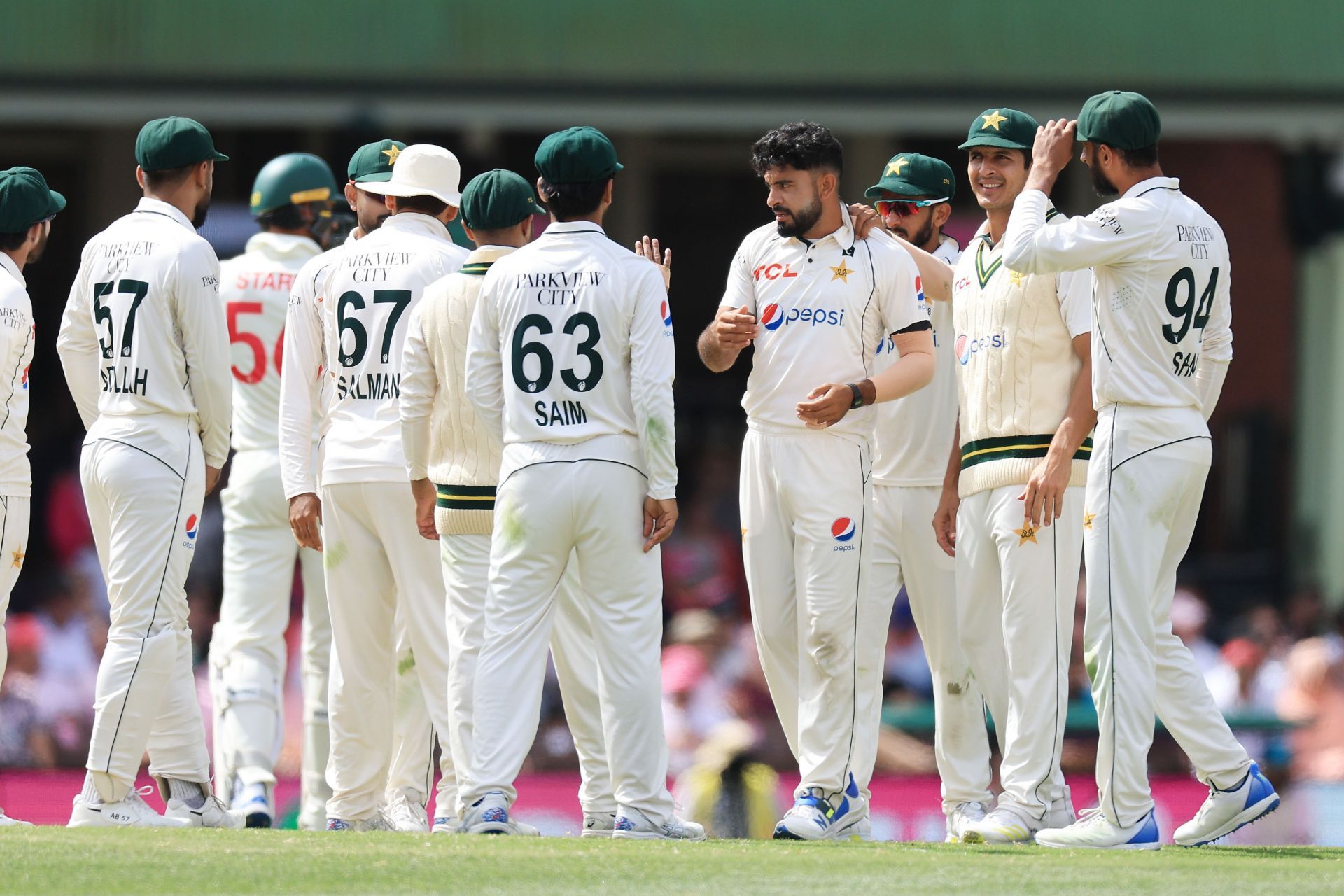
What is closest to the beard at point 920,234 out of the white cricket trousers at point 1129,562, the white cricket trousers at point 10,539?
the white cricket trousers at point 1129,562

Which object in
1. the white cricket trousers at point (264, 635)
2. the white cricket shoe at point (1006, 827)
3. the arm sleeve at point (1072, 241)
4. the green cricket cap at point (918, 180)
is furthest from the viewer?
the white cricket trousers at point (264, 635)

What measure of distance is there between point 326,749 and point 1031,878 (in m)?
3.50

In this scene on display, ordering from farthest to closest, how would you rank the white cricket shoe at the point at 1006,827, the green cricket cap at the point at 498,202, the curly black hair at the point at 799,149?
1. the green cricket cap at the point at 498,202
2. the curly black hair at the point at 799,149
3. the white cricket shoe at the point at 1006,827

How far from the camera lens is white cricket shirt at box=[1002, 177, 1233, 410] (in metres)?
6.19

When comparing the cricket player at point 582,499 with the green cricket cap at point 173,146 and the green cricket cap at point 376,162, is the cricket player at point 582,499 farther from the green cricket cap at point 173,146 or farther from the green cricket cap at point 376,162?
the green cricket cap at point 173,146

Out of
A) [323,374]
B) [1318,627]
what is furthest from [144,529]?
[1318,627]

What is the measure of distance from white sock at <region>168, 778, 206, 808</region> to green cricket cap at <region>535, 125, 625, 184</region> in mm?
2426

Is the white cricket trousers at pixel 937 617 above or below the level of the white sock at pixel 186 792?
above

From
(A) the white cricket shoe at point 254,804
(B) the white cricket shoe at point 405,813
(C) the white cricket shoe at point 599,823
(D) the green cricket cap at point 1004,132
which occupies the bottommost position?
(A) the white cricket shoe at point 254,804

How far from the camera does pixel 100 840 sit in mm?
5949

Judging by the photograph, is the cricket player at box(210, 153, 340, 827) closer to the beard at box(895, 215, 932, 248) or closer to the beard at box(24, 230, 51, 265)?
the beard at box(24, 230, 51, 265)

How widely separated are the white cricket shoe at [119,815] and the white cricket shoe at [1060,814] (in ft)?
9.42

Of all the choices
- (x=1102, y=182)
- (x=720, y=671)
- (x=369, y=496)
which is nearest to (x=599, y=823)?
(x=369, y=496)

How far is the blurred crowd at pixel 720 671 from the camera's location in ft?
34.4
